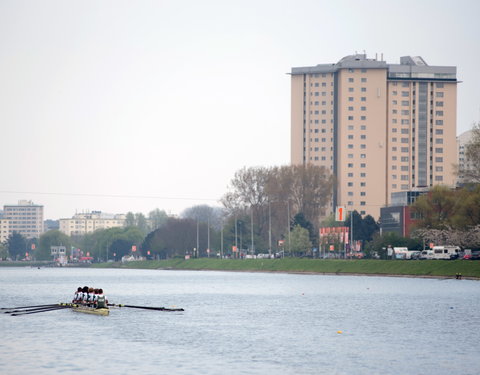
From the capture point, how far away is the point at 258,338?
60125mm

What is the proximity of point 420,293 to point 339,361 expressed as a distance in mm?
55978

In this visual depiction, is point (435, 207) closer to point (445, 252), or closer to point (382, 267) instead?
point (445, 252)

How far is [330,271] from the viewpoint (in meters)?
170

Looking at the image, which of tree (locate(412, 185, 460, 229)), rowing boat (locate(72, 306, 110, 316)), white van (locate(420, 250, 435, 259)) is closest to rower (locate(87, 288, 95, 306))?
rowing boat (locate(72, 306, 110, 316))

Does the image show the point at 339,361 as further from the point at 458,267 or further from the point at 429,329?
the point at 458,267

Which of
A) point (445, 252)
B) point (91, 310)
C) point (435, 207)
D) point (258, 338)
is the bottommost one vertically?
point (258, 338)

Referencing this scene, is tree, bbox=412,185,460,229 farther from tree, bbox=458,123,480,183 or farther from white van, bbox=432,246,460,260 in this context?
tree, bbox=458,123,480,183

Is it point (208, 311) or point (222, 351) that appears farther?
point (208, 311)

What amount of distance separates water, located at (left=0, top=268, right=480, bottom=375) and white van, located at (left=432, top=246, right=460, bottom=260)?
4974cm

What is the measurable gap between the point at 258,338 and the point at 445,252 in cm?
9528

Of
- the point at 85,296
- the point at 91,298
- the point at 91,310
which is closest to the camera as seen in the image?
the point at 91,310

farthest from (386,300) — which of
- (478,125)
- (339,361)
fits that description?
(478,125)

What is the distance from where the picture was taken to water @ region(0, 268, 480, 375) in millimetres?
47938

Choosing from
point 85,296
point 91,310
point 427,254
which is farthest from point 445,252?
point 91,310
